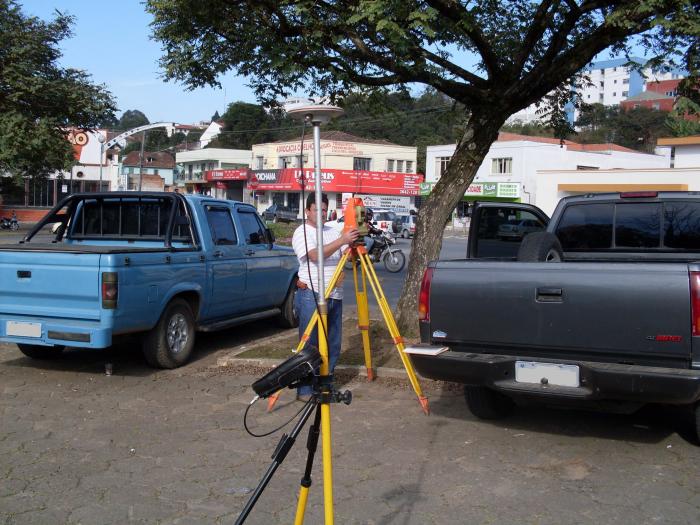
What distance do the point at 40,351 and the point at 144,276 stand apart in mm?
1991

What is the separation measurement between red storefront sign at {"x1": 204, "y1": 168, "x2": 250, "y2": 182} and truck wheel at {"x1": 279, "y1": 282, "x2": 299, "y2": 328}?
58617 millimetres

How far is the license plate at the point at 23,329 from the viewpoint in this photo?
22.3 ft

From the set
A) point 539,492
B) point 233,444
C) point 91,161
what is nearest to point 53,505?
point 233,444

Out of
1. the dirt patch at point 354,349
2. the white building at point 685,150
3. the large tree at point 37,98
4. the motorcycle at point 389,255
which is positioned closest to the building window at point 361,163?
the white building at point 685,150

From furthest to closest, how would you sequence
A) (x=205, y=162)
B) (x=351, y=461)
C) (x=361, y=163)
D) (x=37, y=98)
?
(x=205, y=162)
(x=361, y=163)
(x=37, y=98)
(x=351, y=461)

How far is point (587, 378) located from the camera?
177 inches

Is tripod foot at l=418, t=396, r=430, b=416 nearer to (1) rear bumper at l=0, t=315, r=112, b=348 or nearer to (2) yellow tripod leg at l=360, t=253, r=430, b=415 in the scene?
(2) yellow tripod leg at l=360, t=253, r=430, b=415

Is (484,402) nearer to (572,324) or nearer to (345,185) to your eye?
(572,324)

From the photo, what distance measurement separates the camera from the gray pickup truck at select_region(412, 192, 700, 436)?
4.29m

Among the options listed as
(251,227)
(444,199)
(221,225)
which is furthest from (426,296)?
(251,227)

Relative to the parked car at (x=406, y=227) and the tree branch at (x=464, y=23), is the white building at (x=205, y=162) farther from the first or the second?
the tree branch at (x=464, y=23)

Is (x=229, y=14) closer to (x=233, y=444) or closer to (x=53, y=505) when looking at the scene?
(x=233, y=444)

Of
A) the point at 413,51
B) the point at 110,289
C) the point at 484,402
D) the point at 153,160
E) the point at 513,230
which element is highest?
the point at 153,160

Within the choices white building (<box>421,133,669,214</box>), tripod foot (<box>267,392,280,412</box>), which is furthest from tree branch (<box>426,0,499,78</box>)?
white building (<box>421,133,669,214</box>)
